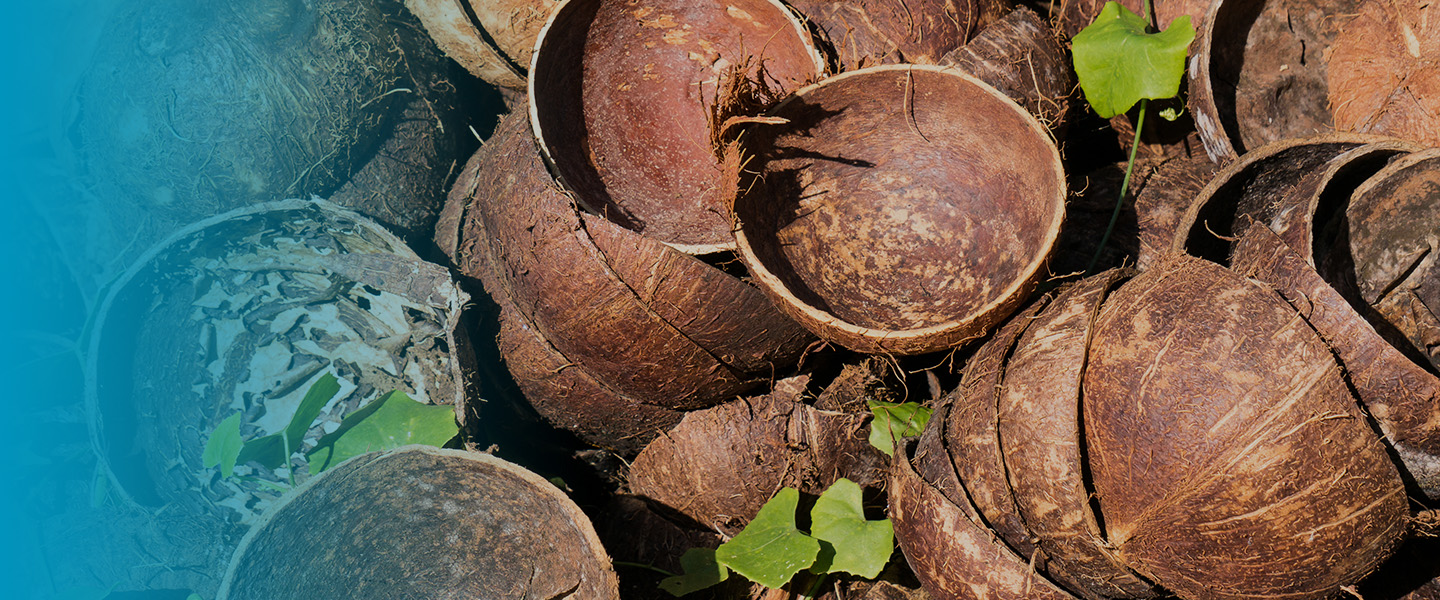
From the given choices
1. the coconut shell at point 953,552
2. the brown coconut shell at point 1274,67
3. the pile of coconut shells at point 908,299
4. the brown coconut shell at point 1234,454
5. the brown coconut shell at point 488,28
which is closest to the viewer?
the brown coconut shell at point 1234,454

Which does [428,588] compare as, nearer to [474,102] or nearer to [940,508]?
[940,508]

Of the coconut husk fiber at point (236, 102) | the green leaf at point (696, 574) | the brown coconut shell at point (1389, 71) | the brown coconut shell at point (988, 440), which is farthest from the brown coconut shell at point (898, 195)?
the coconut husk fiber at point (236, 102)

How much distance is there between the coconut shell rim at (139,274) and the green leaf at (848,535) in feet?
3.90

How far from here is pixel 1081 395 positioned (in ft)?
6.31

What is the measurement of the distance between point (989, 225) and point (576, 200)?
51.3 inches

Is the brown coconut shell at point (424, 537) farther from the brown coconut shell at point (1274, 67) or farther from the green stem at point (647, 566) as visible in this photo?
the brown coconut shell at point (1274, 67)

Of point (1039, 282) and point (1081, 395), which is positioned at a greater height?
point (1039, 282)

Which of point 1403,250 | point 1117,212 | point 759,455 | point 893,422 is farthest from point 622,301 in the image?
point 1403,250

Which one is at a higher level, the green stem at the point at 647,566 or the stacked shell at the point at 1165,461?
the stacked shell at the point at 1165,461

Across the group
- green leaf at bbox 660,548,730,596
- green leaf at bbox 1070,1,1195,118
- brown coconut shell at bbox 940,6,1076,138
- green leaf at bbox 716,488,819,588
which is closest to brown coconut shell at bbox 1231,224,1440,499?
green leaf at bbox 1070,1,1195,118

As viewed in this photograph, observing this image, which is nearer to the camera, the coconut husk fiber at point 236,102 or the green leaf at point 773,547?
the green leaf at point 773,547

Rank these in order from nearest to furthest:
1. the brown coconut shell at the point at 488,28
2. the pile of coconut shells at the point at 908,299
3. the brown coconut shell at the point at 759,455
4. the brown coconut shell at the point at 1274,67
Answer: the pile of coconut shells at the point at 908,299 → the brown coconut shell at the point at 759,455 → the brown coconut shell at the point at 1274,67 → the brown coconut shell at the point at 488,28

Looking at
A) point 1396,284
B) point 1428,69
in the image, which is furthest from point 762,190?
point 1428,69

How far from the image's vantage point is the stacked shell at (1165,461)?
169cm
